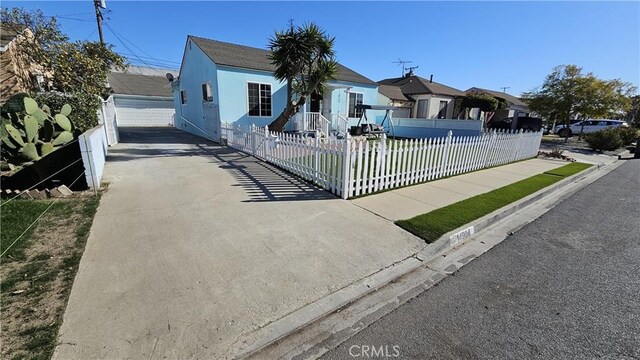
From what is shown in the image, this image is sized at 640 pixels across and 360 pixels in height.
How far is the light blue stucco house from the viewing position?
13.7 m

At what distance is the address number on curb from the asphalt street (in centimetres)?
44

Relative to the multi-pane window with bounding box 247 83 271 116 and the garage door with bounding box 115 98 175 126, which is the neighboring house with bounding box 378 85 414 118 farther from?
the garage door with bounding box 115 98 175 126

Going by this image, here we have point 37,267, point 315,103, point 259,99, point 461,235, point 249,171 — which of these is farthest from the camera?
point 315,103

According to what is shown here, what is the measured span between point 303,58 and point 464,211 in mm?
7804

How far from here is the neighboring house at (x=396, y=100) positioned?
23.8 metres

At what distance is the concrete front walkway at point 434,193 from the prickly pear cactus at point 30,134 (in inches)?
306

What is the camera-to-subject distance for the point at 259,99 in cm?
1476

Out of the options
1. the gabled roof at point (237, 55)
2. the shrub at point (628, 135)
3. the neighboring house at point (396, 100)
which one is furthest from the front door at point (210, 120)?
the shrub at point (628, 135)

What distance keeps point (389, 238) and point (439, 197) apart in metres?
2.56

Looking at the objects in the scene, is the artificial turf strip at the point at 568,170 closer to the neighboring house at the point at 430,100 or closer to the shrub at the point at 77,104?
the neighboring house at the point at 430,100

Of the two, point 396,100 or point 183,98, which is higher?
point 396,100

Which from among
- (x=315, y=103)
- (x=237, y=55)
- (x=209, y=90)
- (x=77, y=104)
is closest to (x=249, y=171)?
(x=77, y=104)

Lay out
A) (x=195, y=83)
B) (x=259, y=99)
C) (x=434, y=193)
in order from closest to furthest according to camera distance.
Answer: (x=434, y=193), (x=259, y=99), (x=195, y=83)

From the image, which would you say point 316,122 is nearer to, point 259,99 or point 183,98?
point 259,99
